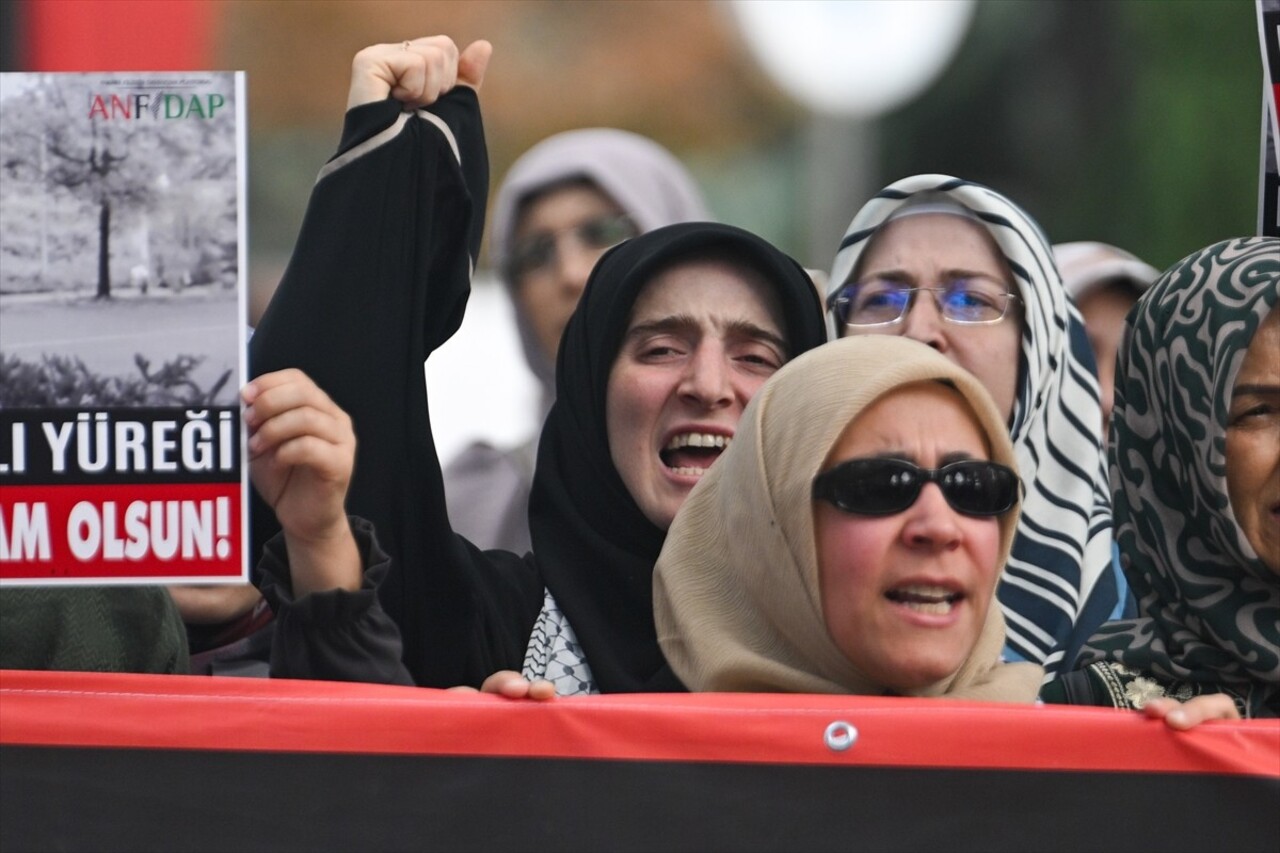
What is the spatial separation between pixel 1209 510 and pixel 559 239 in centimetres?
192

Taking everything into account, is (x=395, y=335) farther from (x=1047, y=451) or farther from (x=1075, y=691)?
(x=1047, y=451)

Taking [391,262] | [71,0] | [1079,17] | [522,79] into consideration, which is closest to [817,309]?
[391,262]

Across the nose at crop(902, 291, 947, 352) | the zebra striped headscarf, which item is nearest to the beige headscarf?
the zebra striped headscarf

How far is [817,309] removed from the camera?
3.36 metres

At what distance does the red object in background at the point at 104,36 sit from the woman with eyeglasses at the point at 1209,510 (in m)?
2.34

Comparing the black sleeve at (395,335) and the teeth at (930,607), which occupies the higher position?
the black sleeve at (395,335)

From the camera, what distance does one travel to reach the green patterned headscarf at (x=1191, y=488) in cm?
284

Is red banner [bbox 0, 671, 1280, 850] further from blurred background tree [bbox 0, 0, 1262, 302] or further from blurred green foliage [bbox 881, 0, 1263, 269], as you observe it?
blurred green foliage [bbox 881, 0, 1263, 269]

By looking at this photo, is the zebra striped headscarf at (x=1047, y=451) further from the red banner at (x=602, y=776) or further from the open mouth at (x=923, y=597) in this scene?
the red banner at (x=602, y=776)

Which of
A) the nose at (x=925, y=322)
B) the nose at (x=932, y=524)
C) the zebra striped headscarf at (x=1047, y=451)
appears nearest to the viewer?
the nose at (x=932, y=524)

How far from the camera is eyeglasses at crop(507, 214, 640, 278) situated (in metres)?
4.38

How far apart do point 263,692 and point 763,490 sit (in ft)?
2.30

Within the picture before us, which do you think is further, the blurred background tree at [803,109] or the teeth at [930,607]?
the blurred background tree at [803,109]

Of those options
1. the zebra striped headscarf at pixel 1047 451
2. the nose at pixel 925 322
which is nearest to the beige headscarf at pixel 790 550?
the zebra striped headscarf at pixel 1047 451
